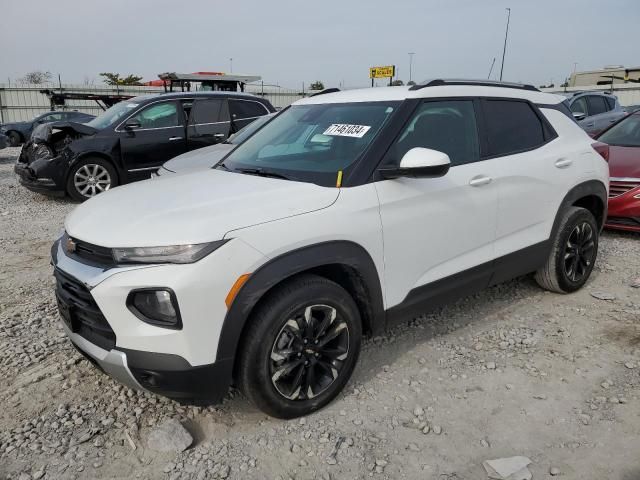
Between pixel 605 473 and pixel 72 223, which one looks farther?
pixel 72 223

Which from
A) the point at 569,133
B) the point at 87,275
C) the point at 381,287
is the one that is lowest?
the point at 381,287

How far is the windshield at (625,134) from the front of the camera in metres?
6.64

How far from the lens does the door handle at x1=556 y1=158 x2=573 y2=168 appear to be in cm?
392

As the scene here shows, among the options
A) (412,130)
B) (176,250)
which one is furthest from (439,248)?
(176,250)

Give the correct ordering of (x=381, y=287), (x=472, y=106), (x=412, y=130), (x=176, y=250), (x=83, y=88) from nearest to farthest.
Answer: (x=176, y=250)
(x=381, y=287)
(x=412, y=130)
(x=472, y=106)
(x=83, y=88)

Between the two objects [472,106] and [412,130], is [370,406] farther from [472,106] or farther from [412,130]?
[472,106]

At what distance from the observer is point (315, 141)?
3.26 meters

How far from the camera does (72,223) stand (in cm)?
275

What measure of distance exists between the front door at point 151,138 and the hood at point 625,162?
20.4 feet

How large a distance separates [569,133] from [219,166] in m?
2.77

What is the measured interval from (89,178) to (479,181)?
6.78m

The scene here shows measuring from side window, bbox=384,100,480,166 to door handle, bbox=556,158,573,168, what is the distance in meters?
0.90

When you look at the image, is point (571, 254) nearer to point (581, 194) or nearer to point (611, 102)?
point (581, 194)

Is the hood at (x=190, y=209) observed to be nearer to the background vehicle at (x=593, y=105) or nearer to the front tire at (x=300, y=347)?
the front tire at (x=300, y=347)
